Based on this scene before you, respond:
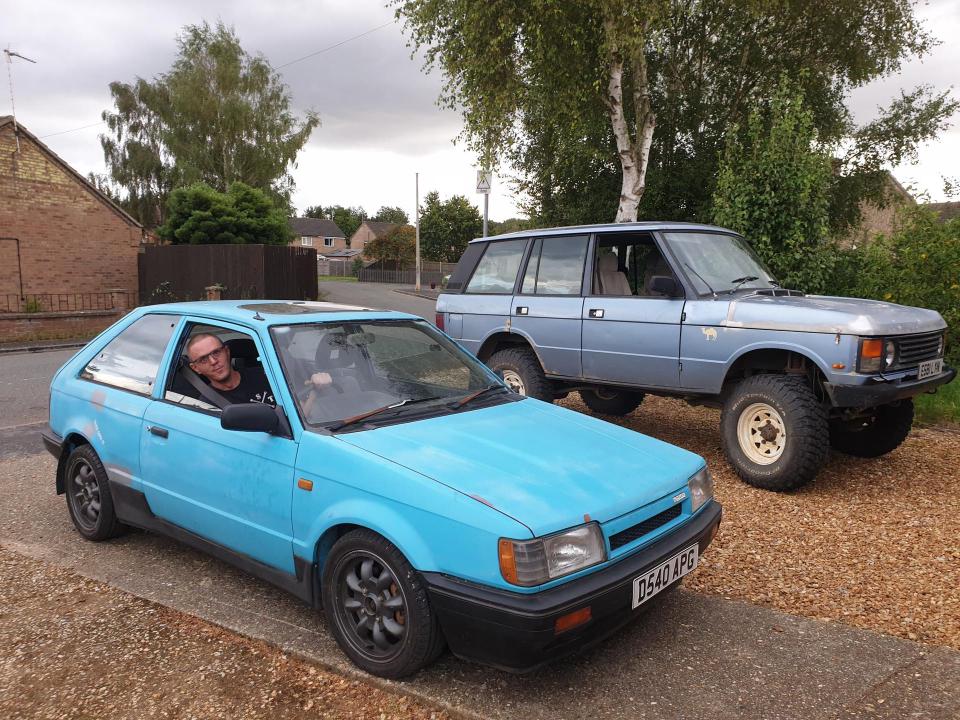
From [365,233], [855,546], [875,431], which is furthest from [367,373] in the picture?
[365,233]

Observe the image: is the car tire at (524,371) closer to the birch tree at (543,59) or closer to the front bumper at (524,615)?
the front bumper at (524,615)

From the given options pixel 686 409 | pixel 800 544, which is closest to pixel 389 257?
pixel 686 409

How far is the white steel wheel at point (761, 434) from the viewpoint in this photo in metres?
5.54

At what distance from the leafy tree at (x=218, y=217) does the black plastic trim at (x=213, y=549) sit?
24015 millimetres

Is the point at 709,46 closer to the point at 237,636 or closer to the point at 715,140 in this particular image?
the point at 715,140

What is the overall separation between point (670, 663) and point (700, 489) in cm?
82

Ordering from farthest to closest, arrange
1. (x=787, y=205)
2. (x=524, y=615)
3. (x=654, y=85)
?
(x=654, y=85) → (x=787, y=205) → (x=524, y=615)

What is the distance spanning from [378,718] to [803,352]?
4043mm

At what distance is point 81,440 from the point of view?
4.55 meters

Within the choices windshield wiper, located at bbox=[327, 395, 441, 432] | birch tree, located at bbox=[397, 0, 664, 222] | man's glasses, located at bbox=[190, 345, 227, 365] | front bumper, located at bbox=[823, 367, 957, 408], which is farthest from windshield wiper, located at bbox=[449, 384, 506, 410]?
birch tree, located at bbox=[397, 0, 664, 222]

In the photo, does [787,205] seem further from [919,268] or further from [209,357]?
[209,357]

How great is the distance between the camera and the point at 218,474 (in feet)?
11.6

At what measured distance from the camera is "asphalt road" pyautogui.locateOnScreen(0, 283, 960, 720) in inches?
112

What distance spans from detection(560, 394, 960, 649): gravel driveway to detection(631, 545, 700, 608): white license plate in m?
0.84
